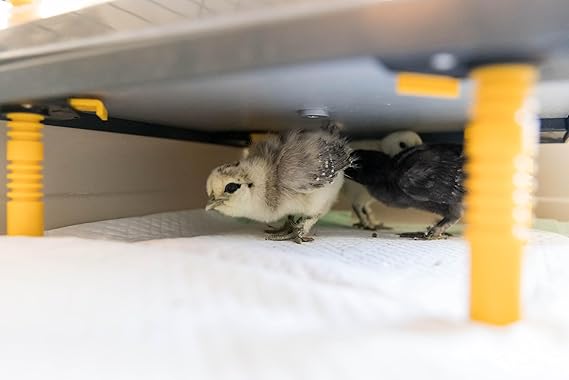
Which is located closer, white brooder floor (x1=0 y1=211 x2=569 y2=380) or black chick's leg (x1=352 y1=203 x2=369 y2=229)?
white brooder floor (x1=0 y1=211 x2=569 y2=380)

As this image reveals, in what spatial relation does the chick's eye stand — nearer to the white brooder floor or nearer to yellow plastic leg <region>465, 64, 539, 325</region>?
the white brooder floor

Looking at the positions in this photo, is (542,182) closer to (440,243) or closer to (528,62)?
(440,243)

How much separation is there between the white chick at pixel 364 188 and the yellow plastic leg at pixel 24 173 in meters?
0.88

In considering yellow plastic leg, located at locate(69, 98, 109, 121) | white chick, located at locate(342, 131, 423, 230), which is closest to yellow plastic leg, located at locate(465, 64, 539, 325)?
yellow plastic leg, located at locate(69, 98, 109, 121)

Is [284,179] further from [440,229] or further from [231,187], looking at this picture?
[440,229]

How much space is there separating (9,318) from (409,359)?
0.47 m

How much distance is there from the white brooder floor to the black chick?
39 centimetres

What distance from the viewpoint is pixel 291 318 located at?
0.58 meters

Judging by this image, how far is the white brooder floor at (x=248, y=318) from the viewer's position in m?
0.48

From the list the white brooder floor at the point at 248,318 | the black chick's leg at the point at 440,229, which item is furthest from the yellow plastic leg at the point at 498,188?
the black chick's leg at the point at 440,229

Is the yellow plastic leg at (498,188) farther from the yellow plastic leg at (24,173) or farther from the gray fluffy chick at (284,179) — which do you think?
the yellow plastic leg at (24,173)

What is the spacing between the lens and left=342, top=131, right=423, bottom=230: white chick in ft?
5.03

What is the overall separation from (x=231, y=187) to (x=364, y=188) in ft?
1.79

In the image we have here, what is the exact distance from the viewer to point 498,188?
1.71ft
